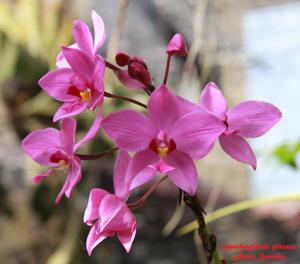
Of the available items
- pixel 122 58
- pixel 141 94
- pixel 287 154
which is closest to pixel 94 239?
pixel 122 58

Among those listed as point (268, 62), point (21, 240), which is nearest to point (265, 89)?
point (268, 62)

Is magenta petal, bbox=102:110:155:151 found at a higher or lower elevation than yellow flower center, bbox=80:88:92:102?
lower

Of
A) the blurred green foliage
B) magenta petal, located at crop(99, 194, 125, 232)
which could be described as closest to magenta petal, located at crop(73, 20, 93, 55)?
magenta petal, located at crop(99, 194, 125, 232)

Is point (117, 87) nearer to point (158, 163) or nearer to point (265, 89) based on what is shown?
point (265, 89)

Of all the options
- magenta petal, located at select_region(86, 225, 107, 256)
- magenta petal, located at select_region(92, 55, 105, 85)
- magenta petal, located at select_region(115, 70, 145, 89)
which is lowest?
magenta petal, located at select_region(86, 225, 107, 256)

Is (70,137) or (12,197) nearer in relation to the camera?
(70,137)

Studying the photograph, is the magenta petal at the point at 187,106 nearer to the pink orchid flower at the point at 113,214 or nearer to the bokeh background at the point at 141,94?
the pink orchid flower at the point at 113,214

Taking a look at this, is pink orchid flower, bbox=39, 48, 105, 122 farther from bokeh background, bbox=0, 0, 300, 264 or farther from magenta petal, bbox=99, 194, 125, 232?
bokeh background, bbox=0, 0, 300, 264
